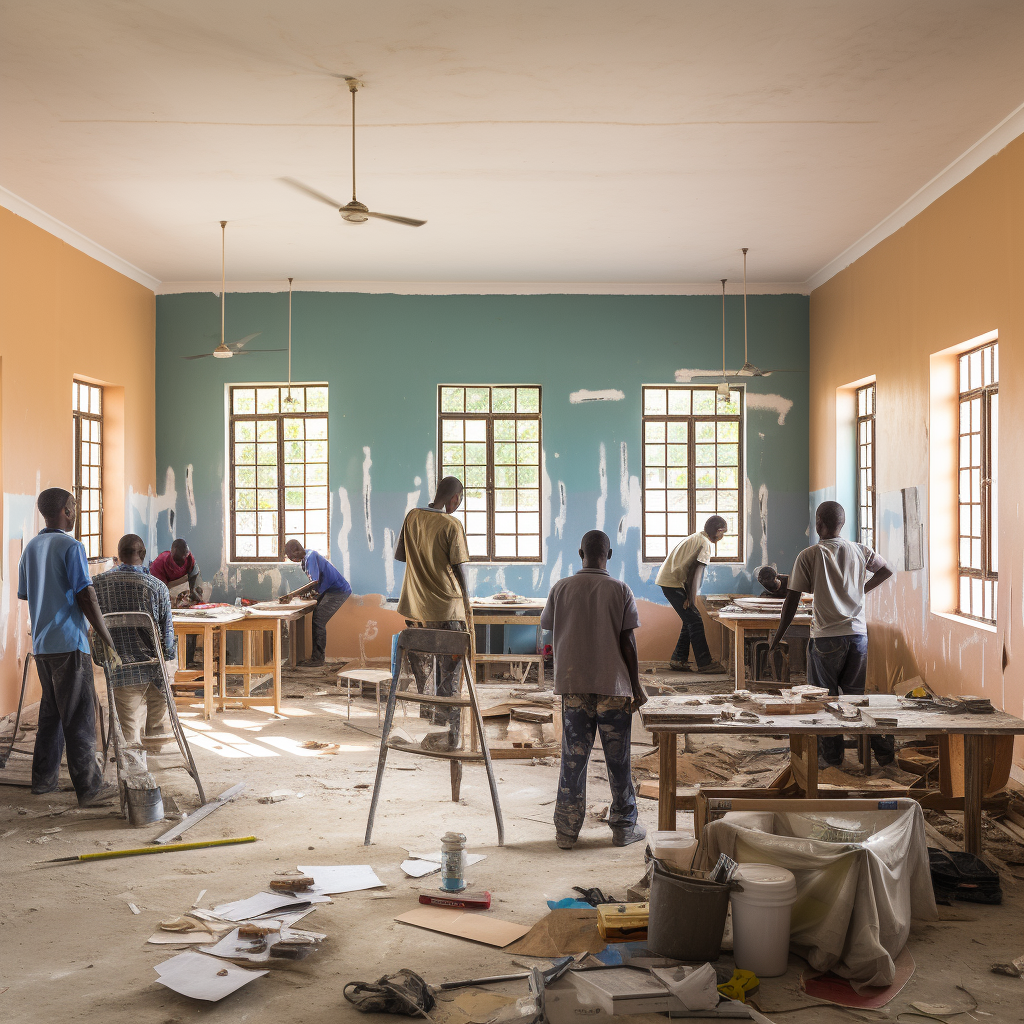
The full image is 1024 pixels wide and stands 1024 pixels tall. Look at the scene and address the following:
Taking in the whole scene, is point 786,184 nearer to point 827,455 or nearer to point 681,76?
point 681,76

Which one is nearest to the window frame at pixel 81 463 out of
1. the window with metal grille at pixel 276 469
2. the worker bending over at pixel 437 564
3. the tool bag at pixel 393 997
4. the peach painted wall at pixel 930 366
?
the window with metal grille at pixel 276 469

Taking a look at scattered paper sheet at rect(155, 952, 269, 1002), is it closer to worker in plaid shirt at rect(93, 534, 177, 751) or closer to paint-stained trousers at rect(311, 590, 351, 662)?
worker in plaid shirt at rect(93, 534, 177, 751)

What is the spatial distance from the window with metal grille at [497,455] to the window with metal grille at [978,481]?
458 cm

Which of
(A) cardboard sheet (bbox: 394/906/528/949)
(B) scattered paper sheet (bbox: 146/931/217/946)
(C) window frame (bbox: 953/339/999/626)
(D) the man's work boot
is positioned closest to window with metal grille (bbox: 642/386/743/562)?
(C) window frame (bbox: 953/339/999/626)

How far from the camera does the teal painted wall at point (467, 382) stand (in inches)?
405

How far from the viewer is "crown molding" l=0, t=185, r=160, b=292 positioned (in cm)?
734

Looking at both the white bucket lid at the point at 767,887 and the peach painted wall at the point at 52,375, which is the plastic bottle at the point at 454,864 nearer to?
the white bucket lid at the point at 767,887

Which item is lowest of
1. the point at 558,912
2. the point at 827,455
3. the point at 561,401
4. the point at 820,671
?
the point at 558,912

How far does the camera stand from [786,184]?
7102 mm

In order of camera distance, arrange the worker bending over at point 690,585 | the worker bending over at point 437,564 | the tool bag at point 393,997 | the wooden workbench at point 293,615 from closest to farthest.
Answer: the tool bag at point 393,997 → the worker bending over at point 437,564 → the wooden workbench at point 293,615 → the worker bending over at point 690,585

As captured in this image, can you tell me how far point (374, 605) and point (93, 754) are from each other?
4.96 metres

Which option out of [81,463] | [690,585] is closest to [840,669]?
[690,585]

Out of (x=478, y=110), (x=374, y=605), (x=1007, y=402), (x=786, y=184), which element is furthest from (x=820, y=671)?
(x=374, y=605)

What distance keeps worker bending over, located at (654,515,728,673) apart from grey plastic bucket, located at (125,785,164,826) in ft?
19.4
